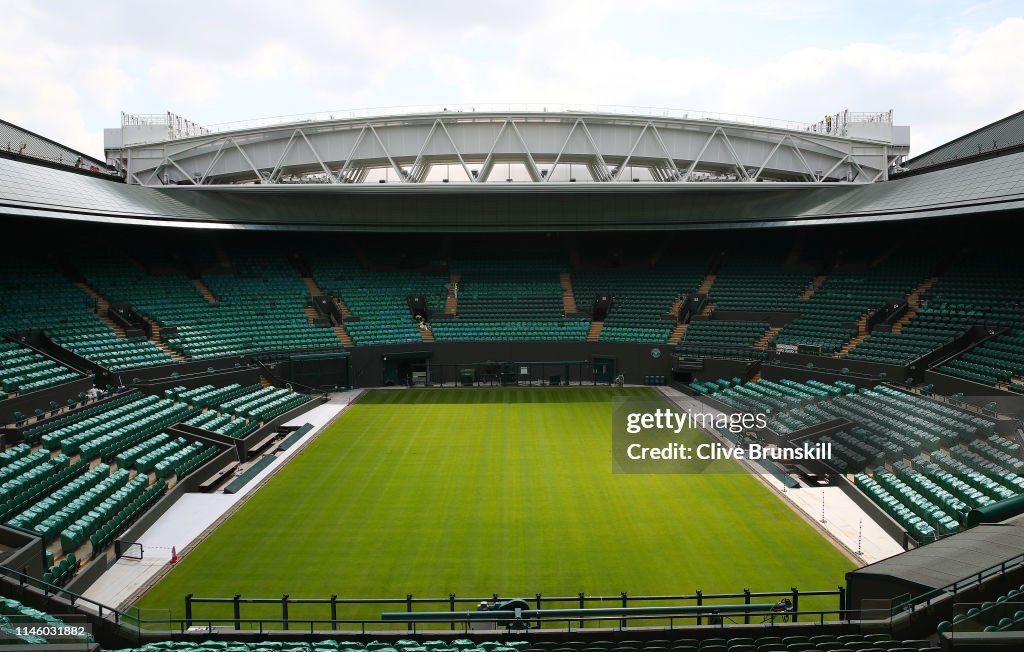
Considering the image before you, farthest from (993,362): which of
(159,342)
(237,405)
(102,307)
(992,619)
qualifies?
(102,307)

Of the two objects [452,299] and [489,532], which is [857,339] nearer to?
[452,299]

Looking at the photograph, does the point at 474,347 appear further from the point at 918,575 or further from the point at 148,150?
the point at 918,575

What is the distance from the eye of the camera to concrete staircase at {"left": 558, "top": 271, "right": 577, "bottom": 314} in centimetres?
4931

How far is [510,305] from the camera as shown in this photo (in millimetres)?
48938

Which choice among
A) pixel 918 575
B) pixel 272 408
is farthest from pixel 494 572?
pixel 272 408

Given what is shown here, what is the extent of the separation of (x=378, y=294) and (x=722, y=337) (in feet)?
80.2

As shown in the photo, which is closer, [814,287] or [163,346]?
[163,346]

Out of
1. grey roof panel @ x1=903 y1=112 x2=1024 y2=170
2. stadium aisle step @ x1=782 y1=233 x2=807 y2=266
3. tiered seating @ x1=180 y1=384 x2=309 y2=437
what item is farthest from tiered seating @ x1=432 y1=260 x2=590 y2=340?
grey roof panel @ x1=903 y1=112 x2=1024 y2=170

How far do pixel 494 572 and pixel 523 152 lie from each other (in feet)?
92.9

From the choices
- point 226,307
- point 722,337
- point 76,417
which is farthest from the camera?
point 226,307

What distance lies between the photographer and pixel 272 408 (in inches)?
1262

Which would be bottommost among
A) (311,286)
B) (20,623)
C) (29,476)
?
(20,623)

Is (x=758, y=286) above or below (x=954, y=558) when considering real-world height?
above

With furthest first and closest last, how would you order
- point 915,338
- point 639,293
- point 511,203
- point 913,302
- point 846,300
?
1. point 639,293
2. point 511,203
3. point 846,300
4. point 913,302
5. point 915,338
